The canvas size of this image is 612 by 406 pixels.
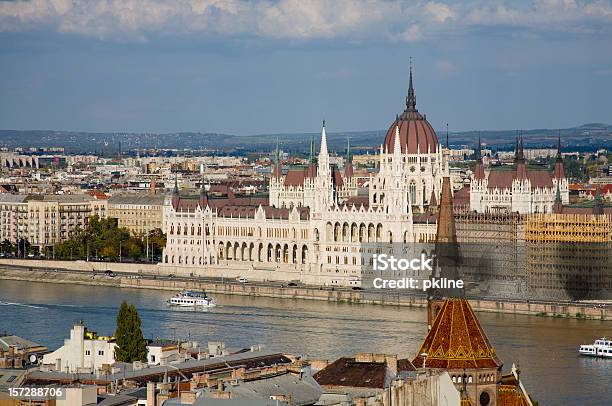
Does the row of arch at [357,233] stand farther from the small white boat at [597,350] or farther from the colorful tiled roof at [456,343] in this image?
the colorful tiled roof at [456,343]

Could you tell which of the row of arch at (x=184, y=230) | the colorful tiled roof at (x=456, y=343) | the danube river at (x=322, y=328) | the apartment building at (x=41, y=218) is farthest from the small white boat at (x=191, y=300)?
the colorful tiled roof at (x=456, y=343)

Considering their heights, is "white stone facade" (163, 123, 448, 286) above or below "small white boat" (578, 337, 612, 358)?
above

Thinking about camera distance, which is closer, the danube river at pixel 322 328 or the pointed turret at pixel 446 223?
the pointed turret at pixel 446 223

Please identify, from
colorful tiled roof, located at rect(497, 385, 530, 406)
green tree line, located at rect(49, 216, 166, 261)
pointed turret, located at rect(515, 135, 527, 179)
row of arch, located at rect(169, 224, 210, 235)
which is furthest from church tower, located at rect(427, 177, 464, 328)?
green tree line, located at rect(49, 216, 166, 261)

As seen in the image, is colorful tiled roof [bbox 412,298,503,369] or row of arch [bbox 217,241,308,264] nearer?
colorful tiled roof [bbox 412,298,503,369]

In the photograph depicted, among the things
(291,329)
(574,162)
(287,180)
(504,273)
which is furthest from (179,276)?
(574,162)

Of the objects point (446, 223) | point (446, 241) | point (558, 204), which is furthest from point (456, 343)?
point (558, 204)

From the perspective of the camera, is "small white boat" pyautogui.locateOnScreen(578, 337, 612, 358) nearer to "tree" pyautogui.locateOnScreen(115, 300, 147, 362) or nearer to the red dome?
"tree" pyautogui.locateOnScreen(115, 300, 147, 362)

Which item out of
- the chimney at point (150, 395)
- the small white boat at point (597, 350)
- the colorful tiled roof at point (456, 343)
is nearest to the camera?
the chimney at point (150, 395)
